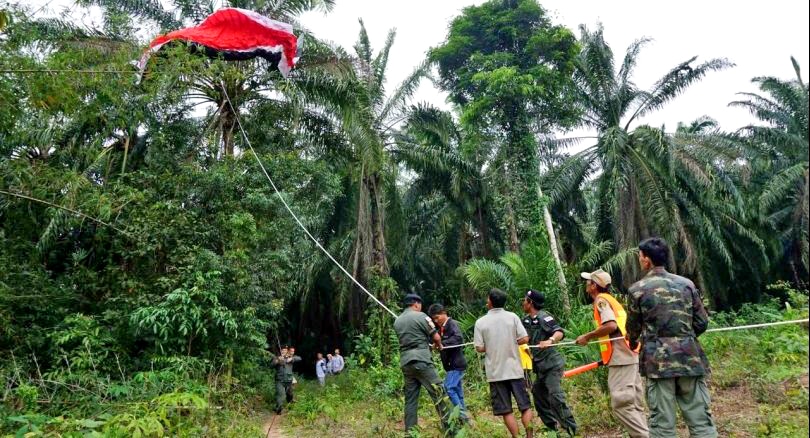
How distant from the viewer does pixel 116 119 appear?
9.88 metres

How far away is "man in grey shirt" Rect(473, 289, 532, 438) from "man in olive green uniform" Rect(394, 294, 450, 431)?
2.03ft

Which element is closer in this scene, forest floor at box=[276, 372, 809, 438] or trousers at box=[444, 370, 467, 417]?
forest floor at box=[276, 372, 809, 438]

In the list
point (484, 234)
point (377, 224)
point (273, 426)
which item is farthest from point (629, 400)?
point (484, 234)

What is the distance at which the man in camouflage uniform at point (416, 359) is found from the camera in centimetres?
585

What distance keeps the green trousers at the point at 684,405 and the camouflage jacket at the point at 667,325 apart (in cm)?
9

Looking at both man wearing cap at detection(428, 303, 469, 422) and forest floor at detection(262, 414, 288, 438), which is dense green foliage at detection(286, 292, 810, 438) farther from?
man wearing cap at detection(428, 303, 469, 422)

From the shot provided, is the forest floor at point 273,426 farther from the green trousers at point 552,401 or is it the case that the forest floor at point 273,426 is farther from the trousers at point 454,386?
the green trousers at point 552,401

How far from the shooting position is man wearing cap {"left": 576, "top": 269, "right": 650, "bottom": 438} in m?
4.70

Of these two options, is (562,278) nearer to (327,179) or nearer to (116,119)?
(327,179)

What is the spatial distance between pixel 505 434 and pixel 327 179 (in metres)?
7.22

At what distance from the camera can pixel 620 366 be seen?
15.9 ft

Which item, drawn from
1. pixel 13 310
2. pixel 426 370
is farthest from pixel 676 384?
pixel 13 310

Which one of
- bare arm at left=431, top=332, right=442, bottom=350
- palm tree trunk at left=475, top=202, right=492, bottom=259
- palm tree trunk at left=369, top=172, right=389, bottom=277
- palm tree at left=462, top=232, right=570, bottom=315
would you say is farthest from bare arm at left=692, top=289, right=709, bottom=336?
palm tree trunk at left=475, top=202, right=492, bottom=259

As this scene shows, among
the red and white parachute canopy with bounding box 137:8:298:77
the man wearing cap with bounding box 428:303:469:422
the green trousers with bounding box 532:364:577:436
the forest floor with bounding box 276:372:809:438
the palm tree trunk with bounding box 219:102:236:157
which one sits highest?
the red and white parachute canopy with bounding box 137:8:298:77
